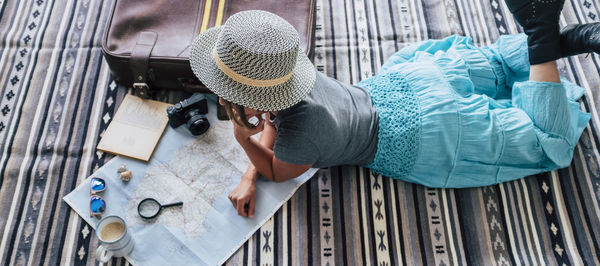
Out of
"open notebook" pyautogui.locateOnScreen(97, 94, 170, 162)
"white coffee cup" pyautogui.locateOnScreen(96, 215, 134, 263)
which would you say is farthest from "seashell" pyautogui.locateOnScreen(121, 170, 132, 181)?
"white coffee cup" pyautogui.locateOnScreen(96, 215, 134, 263)

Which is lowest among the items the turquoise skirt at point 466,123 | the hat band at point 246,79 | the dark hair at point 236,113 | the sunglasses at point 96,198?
the sunglasses at point 96,198

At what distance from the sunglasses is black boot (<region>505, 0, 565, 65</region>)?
4.32 feet

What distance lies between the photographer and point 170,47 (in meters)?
1.34

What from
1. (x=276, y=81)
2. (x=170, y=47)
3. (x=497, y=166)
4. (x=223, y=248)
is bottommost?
(x=223, y=248)

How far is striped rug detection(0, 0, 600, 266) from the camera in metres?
1.25

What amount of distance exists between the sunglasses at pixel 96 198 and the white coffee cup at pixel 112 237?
0.11 meters

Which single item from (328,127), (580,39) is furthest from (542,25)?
(328,127)

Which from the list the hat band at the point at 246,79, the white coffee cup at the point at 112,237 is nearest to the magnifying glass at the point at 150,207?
the white coffee cup at the point at 112,237

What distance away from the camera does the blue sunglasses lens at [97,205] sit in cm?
124

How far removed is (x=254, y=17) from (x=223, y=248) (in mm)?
684

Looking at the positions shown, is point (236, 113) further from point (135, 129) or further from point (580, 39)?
point (580, 39)

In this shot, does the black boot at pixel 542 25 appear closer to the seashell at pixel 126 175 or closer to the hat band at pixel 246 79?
the hat band at pixel 246 79

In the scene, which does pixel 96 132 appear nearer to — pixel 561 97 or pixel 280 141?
pixel 280 141

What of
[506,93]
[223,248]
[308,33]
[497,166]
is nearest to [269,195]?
[223,248]
